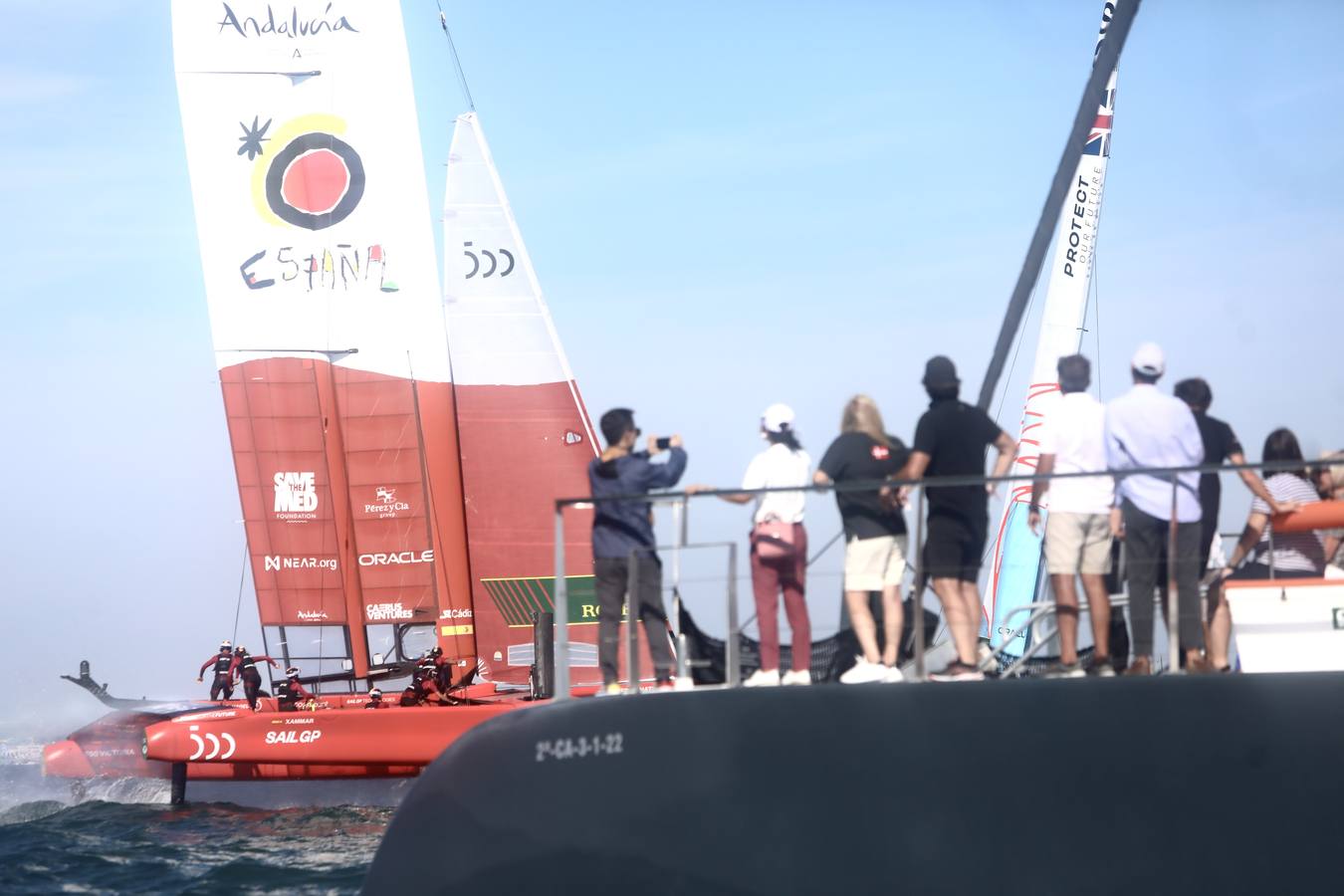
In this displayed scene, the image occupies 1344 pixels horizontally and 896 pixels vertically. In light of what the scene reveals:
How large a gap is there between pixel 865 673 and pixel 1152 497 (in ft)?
4.94

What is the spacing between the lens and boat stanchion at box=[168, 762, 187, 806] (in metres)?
20.4

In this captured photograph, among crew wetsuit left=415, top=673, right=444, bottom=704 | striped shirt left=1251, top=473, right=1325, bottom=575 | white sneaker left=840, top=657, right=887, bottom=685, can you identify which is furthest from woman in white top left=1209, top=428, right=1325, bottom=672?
crew wetsuit left=415, top=673, right=444, bottom=704

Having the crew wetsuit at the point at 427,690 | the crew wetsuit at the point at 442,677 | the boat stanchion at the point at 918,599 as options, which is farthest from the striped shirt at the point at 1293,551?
the crew wetsuit at the point at 442,677

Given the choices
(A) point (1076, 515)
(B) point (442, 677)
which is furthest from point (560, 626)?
(B) point (442, 677)

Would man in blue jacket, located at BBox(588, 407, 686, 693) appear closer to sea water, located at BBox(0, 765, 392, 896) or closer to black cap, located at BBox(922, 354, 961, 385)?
black cap, located at BBox(922, 354, 961, 385)

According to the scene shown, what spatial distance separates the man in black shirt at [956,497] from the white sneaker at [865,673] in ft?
0.82

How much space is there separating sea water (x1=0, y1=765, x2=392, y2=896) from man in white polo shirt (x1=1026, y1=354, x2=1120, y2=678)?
7.69 meters

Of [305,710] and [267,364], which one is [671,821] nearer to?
[305,710]

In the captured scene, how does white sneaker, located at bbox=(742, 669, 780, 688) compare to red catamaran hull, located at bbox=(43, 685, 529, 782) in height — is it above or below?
above

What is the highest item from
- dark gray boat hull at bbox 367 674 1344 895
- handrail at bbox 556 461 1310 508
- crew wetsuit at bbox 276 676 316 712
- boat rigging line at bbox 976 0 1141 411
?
boat rigging line at bbox 976 0 1141 411

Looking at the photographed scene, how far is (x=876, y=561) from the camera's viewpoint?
7.16 meters

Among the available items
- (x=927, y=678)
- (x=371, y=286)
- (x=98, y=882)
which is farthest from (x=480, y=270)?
(x=927, y=678)

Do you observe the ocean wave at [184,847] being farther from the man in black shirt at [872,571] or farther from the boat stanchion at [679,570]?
the man in black shirt at [872,571]

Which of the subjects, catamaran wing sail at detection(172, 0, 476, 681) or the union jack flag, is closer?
the union jack flag
